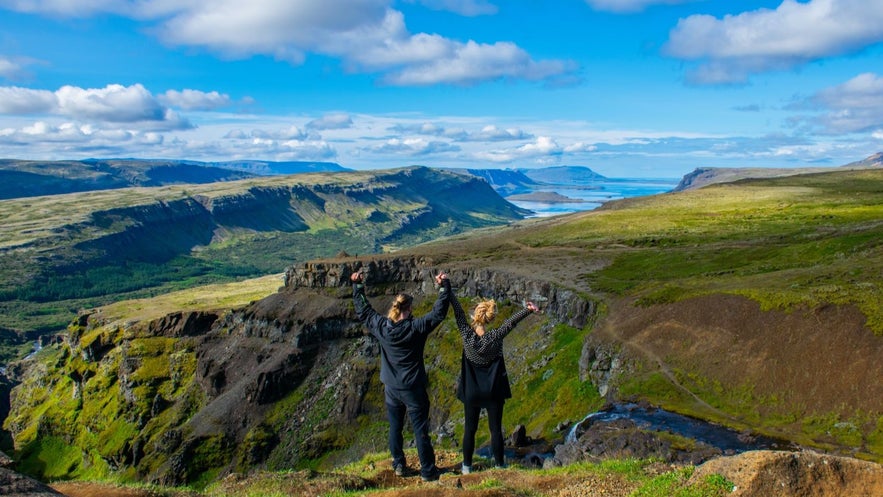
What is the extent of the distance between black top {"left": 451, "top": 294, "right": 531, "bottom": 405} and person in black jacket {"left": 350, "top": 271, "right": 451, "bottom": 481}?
128 centimetres

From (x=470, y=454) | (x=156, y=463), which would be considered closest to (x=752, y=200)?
(x=156, y=463)

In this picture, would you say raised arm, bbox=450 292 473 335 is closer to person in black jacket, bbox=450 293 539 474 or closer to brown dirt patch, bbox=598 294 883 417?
person in black jacket, bbox=450 293 539 474

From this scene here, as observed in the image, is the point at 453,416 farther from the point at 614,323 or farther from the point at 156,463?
the point at 156,463

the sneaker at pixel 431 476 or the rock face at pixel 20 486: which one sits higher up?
the rock face at pixel 20 486

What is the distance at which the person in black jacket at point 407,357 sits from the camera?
16.9 meters

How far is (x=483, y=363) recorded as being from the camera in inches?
709

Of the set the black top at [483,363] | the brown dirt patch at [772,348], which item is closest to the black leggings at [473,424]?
the black top at [483,363]

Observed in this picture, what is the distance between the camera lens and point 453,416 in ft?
232

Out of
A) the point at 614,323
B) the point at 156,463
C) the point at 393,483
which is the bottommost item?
the point at 156,463

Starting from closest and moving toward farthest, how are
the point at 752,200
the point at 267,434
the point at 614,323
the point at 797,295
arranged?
the point at 797,295, the point at 614,323, the point at 267,434, the point at 752,200

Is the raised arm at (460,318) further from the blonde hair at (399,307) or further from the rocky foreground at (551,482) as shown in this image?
the rocky foreground at (551,482)

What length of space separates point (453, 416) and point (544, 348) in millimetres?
13774

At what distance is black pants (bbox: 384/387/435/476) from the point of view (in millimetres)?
17281

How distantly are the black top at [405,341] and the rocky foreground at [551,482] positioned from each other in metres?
3.00
